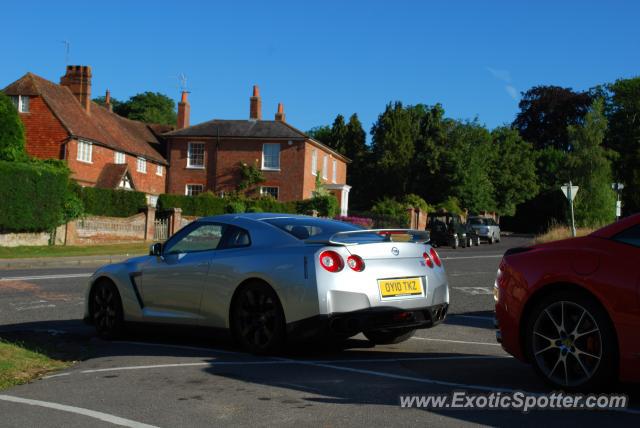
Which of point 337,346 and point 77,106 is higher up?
point 77,106

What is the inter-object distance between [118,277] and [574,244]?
5.38 metres

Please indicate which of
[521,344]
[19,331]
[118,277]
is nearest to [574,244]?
[521,344]

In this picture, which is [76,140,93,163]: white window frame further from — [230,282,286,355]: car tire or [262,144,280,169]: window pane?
[230,282,286,355]: car tire

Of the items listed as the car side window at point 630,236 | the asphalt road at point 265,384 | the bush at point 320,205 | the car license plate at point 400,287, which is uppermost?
the bush at point 320,205

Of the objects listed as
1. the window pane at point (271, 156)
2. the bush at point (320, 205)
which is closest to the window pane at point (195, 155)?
the window pane at point (271, 156)

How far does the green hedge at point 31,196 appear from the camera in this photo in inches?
1067

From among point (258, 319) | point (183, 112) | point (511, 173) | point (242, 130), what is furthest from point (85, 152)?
point (511, 173)

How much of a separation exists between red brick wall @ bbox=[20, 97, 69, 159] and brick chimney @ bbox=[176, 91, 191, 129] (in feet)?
49.6

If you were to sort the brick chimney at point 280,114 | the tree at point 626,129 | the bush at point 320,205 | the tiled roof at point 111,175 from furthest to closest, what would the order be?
the tree at point 626,129
the brick chimney at point 280,114
the bush at point 320,205
the tiled roof at point 111,175

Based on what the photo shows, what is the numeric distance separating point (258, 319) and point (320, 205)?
3894cm

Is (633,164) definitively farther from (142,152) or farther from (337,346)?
(337,346)

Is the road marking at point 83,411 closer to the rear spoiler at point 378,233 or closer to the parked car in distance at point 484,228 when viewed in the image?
the rear spoiler at point 378,233

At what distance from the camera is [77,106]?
45656 mm

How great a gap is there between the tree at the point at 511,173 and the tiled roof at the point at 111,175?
1550 inches
